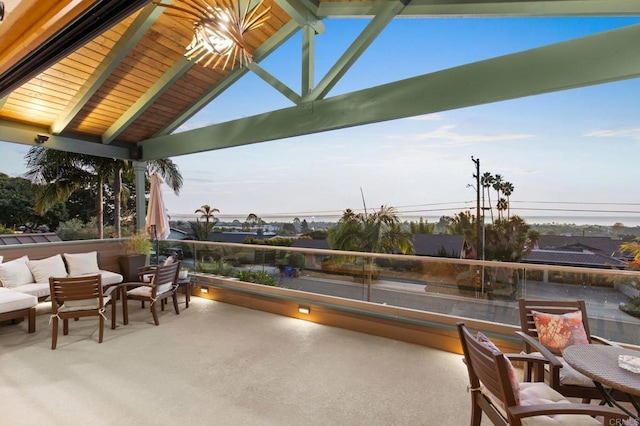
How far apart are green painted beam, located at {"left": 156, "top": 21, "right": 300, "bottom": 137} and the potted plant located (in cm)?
242

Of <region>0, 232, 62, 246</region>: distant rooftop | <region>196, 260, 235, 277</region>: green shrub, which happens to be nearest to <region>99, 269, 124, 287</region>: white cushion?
<region>196, 260, 235, 277</region>: green shrub

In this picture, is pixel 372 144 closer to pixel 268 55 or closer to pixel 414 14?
pixel 268 55

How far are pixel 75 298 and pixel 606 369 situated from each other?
17.6 feet

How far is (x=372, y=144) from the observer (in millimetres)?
9609

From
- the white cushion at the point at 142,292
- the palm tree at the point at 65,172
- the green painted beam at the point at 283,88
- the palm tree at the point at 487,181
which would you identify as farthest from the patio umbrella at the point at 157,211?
the palm tree at the point at 487,181

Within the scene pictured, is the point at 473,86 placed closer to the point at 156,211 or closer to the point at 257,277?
the point at 257,277

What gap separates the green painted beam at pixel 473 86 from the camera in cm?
293

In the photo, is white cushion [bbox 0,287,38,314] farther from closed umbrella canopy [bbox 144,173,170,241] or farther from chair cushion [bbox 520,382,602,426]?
chair cushion [bbox 520,382,602,426]

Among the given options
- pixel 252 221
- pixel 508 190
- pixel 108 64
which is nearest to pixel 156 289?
pixel 108 64

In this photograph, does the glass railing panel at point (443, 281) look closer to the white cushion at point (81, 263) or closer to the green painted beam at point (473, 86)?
the green painted beam at point (473, 86)

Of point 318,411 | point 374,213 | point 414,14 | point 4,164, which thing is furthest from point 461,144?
point 4,164

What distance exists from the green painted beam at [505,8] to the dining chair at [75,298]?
16.4ft

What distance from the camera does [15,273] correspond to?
499cm

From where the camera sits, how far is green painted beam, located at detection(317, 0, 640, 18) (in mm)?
2924
